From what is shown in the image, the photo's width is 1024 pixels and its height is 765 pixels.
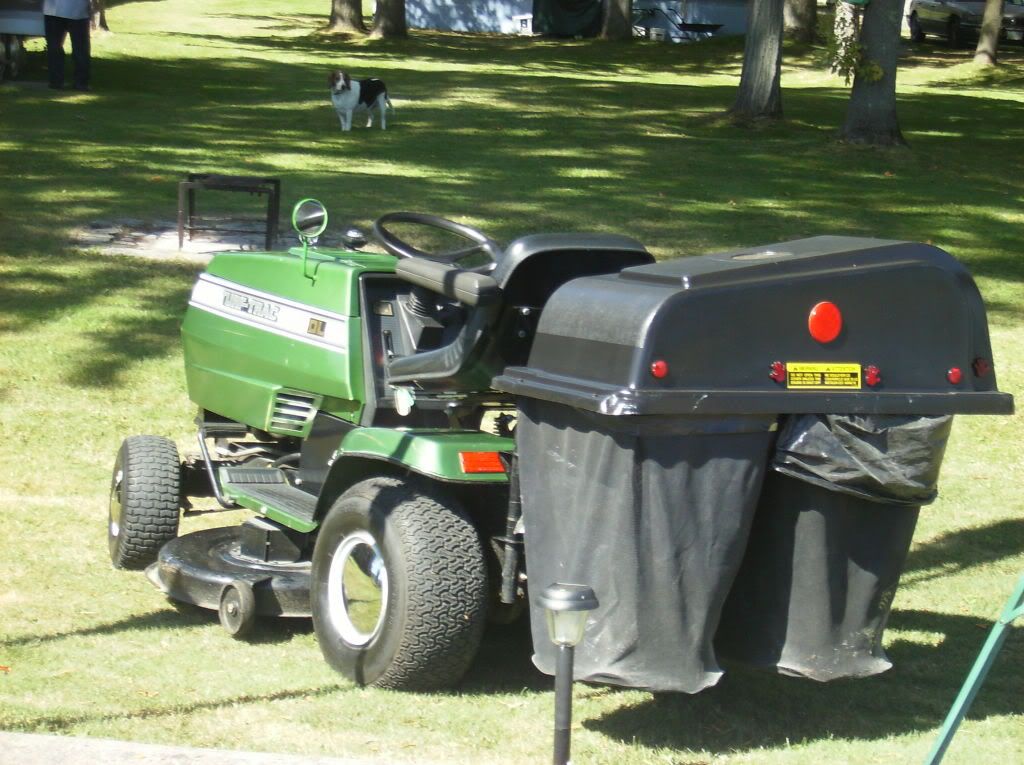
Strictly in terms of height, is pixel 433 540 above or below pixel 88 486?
above

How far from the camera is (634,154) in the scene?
19.6 meters

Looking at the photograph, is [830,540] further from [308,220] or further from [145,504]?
[145,504]

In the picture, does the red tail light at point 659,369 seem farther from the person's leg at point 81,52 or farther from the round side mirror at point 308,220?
the person's leg at point 81,52

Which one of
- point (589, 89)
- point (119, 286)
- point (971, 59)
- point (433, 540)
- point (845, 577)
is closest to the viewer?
point (845, 577)

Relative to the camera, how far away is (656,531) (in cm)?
439

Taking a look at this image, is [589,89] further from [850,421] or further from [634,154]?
[850,421]

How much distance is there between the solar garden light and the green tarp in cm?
3910

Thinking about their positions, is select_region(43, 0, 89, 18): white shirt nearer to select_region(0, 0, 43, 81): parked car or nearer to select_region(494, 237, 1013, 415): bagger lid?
select_region(0, 0, 43, 81): parked car

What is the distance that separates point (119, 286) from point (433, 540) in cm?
802

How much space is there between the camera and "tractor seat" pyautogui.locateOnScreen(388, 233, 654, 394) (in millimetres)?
5070

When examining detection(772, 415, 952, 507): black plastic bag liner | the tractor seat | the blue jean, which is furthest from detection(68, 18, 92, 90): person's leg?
detection(772, 415, 952, 507): black plastic bag liner

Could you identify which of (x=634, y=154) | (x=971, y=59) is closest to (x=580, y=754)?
(x=634, y=154)

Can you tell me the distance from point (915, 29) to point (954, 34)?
154cm

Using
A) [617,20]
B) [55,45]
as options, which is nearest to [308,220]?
[55,45]
